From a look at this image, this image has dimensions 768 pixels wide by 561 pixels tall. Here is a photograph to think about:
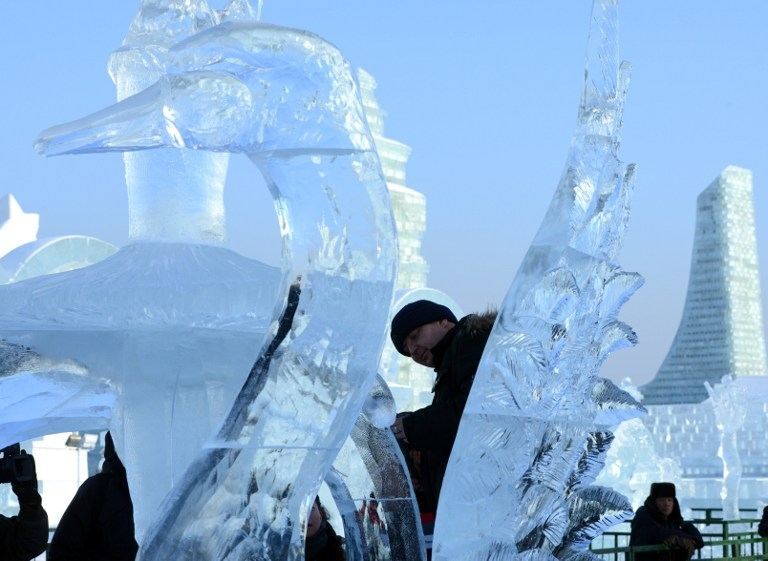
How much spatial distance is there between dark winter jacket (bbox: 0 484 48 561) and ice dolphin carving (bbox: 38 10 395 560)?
1549 millimetres

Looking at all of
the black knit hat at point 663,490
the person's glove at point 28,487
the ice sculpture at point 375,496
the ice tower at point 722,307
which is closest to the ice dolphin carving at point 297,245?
the ice sculpture at point 375,496

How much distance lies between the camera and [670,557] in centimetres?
643

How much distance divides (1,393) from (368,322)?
1.02m

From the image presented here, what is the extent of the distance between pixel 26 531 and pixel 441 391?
1281 millimetres

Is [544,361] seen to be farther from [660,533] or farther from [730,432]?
[730,432]

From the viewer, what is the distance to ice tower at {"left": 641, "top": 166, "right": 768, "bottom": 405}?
49.3 metres

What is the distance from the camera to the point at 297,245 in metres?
2.18

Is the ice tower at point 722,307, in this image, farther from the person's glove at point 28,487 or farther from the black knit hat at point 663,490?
the person's glove at point 28,487

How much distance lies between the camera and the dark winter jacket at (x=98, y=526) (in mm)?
3592

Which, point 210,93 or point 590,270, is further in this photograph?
point 590,270

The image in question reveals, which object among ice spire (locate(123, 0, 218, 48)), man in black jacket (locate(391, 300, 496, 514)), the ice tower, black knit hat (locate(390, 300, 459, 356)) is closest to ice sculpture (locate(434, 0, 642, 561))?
man in black jacket (locate(391, 300, 496, 514))

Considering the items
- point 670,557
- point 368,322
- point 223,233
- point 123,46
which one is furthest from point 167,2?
point 670,557

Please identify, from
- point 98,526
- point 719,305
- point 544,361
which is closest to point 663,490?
point 98,526

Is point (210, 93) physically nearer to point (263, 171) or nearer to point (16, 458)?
point (263, 171)
